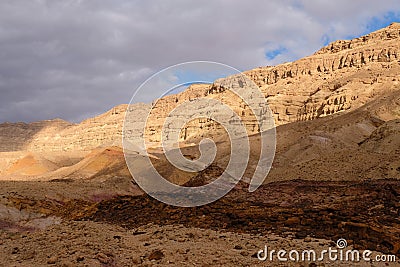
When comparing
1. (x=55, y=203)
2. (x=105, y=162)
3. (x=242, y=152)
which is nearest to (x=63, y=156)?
(x=105, y=162)

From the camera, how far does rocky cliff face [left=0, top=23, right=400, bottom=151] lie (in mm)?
47534

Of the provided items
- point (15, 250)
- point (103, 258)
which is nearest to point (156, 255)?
point (103, 258)

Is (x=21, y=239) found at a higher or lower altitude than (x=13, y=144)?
lower

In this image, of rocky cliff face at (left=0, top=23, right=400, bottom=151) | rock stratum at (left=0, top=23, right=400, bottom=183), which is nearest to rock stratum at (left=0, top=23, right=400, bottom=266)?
rock stratum at (left=0, top=23, right=400, bottom=183)

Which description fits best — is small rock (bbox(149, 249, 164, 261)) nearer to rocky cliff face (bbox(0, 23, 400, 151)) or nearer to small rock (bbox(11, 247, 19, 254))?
small rock (bbox(11, 247, 19, 254))

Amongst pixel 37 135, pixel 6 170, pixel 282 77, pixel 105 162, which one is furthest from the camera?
pixel 37 135

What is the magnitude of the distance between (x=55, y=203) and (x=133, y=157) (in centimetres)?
1577

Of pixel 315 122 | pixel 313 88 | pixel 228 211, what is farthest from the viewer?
pixel 313 88

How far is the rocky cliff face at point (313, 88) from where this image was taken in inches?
1871

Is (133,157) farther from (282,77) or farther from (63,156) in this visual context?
(282,77)

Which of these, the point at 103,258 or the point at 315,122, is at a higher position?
the point at 315,122

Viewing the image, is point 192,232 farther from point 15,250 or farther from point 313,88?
point 313,88

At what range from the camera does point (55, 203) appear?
40.9 feet

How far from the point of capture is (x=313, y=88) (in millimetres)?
61000
